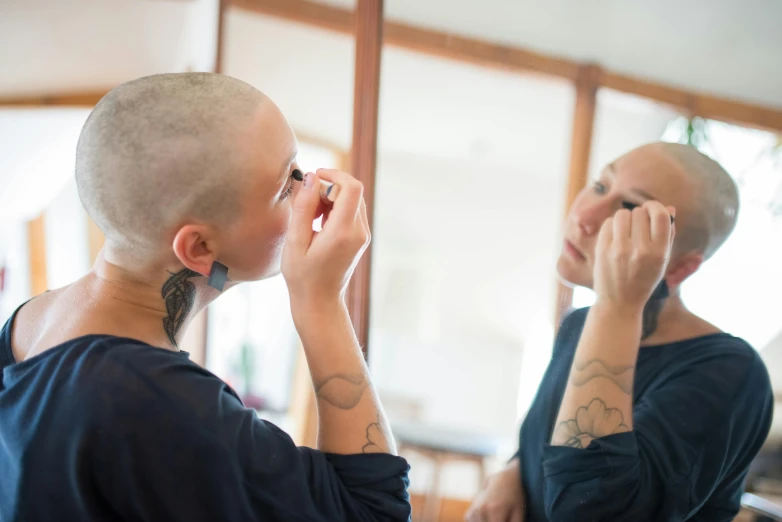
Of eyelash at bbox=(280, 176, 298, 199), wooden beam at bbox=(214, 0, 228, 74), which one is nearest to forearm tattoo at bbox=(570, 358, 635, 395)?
eyelash at bbox=(280, 176, 298, 199)

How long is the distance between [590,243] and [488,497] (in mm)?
334

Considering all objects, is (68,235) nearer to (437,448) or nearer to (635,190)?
(437,448)

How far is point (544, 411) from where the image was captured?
0.79m

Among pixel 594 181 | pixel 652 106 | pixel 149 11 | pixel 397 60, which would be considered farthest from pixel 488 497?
pixel 149 11

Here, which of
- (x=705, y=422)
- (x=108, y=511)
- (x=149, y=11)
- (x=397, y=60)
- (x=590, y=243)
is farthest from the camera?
(x=149, y=11)

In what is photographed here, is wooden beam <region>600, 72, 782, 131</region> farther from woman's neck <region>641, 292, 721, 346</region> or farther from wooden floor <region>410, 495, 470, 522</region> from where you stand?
wooden floor <region>410, 495, 470, 522</region>

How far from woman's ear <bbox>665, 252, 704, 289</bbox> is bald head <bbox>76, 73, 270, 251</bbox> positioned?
1.47 ft

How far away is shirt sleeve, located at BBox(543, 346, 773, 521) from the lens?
0.67 metres

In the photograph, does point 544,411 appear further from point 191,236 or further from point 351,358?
point 191,236

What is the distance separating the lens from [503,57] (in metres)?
0.90

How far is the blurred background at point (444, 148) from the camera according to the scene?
79 cm

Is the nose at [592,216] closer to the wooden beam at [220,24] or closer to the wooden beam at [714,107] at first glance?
the wooden beam at [714,107]

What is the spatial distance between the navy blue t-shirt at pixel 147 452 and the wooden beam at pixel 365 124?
440 mm

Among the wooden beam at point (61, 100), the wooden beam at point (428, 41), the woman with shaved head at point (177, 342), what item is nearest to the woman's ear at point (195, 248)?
the woman with shaved head at point (177, 342)
